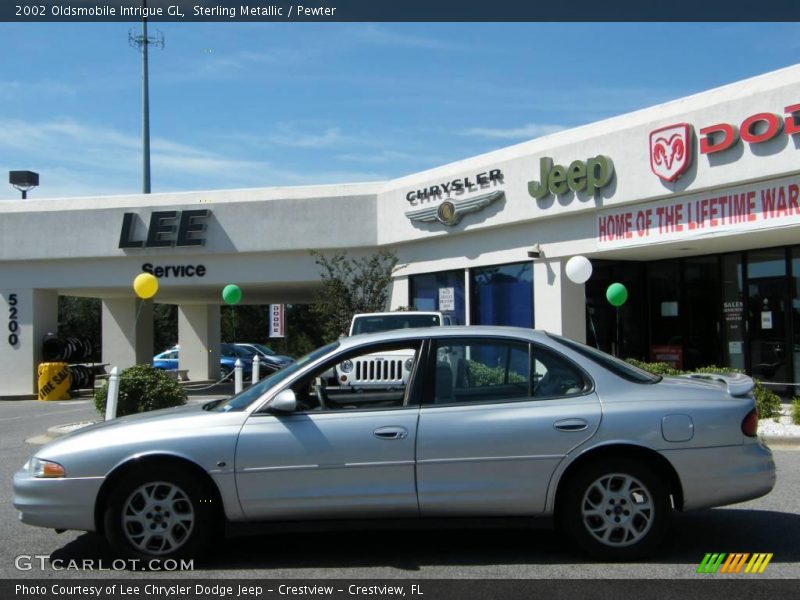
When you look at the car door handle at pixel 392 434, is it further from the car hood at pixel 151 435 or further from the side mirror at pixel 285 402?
the car hood at pixel 151 435

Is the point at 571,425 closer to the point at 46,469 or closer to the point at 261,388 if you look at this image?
the point at 261,388

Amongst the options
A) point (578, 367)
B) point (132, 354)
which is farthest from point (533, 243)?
point (132, 354)

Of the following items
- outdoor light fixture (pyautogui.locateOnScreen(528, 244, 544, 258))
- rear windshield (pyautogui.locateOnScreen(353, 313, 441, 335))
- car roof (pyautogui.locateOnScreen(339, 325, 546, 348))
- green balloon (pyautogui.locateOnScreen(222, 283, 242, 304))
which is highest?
outdoor light fixture (pyautogui.locateOnScreen(528, 244, 544, 258))

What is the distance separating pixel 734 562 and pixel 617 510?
89 cm

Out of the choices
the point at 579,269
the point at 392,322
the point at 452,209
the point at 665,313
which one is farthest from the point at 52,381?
the point at 665,313

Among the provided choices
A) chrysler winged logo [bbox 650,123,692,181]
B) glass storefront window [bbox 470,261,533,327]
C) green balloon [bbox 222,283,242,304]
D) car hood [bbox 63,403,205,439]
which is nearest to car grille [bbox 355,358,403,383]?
car hood [bbox 63,403,205,439]

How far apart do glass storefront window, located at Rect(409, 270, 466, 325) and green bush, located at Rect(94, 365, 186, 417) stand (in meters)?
8.17

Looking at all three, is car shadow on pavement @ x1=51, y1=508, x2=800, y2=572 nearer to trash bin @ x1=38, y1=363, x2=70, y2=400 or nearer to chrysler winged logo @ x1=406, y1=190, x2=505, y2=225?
chrysler winged logo @ x1=406, y1=190, x2=505, y2=225

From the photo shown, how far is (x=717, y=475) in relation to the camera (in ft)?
17.9

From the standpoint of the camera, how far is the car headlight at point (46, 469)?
551 centimetres

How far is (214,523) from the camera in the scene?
551cm

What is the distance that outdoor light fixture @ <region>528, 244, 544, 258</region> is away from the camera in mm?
17719

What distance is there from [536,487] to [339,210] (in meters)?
17.0

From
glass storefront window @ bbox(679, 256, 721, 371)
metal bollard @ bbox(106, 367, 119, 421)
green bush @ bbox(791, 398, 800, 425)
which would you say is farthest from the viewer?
glass storefront window @ bbox(679, 256, 721, 371)
